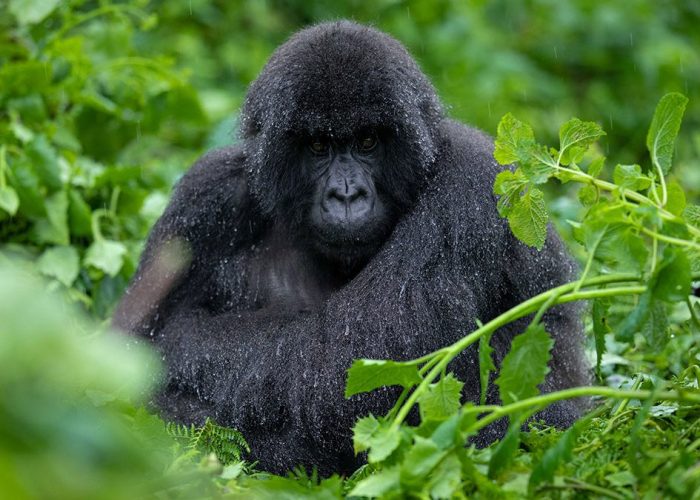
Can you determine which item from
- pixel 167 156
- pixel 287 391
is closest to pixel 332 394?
pixel 287 391

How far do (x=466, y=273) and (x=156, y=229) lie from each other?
54.7 inches

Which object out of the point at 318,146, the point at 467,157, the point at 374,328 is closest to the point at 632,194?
the point at 374,328

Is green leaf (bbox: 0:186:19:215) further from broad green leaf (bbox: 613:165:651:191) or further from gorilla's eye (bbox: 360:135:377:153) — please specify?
broad green leaf (bbox: 613:165:651:191)

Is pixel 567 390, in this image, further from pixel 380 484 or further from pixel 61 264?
pixel 61 264

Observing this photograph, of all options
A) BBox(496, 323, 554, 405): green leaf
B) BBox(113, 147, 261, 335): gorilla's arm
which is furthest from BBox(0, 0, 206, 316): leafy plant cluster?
BBox(496, 323, 554, 405): green leaf

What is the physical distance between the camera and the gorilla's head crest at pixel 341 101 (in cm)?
357


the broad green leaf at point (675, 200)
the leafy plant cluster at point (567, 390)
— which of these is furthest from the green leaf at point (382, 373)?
the broad green leaf at point (675, 200)

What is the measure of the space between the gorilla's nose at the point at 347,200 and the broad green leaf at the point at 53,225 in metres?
1.79

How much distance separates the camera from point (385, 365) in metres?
2.17

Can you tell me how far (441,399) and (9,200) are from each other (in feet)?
9.96

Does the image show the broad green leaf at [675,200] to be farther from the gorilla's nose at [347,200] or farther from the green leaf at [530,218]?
the gorilla's nose at [347,200]

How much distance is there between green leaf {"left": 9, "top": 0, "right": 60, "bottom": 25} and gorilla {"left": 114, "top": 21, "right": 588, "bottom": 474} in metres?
1.91

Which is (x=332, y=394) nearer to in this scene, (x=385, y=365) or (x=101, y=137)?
(x=385, y=365)

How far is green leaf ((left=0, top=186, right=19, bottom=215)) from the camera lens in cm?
459
